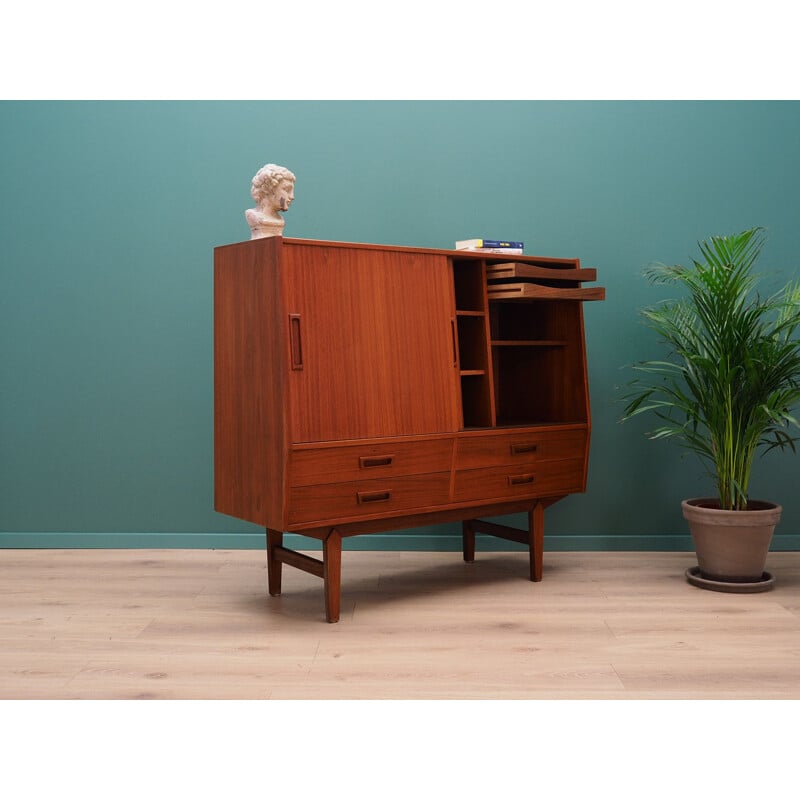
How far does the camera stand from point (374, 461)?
334cm

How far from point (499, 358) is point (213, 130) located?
1.78 meters

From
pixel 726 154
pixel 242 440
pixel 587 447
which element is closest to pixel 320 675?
pixel 242 440

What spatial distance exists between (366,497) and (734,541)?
5.18ft

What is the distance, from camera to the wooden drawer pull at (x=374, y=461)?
3309mm

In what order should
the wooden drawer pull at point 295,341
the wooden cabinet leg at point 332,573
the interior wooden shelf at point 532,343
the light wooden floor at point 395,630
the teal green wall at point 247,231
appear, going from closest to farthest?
the light wooden floor at point 395,630 < the wooden drawer pull at point 295,341 < the wooden cabinet leg at point 332,573 < the interior wooden shelf at point 532,343 < the teal green wall at point 247,231

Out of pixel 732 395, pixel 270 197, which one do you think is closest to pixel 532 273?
pixel 732 395

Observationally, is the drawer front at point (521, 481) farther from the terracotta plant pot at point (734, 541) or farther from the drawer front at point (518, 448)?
the terracotta plant pot at point (734, 541)

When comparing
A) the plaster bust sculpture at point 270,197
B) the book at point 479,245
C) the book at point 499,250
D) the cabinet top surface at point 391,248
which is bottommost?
the cabinet top surface at point 391,248

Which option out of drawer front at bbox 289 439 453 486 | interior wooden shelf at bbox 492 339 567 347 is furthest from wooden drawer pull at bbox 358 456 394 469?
interior wooden shelf at bbox 492 339 567 347

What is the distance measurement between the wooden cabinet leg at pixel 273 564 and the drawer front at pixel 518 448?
0.79m

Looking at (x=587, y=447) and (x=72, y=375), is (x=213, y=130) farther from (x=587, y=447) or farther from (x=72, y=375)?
(x=587, y=447)

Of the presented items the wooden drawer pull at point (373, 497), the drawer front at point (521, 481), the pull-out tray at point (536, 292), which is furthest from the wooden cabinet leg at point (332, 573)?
the pull-out tray at point (536, 292)

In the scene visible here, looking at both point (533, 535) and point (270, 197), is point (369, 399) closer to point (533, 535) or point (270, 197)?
point (270, 197)

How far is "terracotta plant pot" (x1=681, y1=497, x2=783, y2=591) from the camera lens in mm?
3730
